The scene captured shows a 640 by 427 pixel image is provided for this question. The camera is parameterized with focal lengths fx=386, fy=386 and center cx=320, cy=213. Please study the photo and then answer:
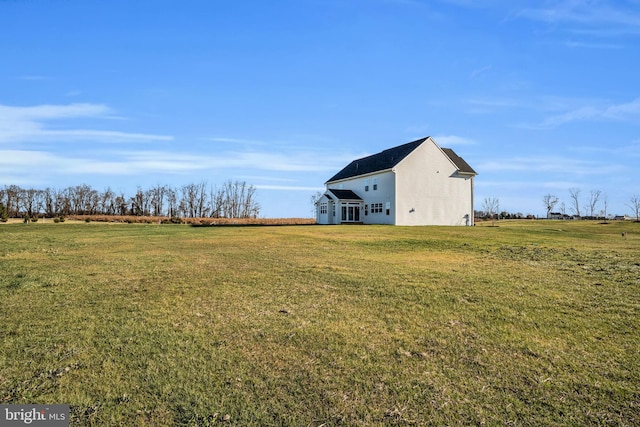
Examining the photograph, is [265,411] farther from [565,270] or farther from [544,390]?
[565,270]

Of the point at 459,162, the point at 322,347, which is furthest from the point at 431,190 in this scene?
the point at 322,347

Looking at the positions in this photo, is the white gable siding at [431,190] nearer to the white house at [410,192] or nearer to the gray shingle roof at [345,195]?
the white house at [410,192]

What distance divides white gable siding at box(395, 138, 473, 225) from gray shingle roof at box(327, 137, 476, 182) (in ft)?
2.81

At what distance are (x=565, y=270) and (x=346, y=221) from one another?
3115cm

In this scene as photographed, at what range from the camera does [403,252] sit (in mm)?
14633

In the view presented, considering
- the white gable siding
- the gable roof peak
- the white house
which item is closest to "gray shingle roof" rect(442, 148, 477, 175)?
the white house

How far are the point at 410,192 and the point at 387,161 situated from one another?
4.41 m

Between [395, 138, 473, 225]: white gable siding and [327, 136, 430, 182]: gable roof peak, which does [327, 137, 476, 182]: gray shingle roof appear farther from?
[395, 138, 473, 225]: white gable siding

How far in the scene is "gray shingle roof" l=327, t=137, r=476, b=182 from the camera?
3881 centimetres

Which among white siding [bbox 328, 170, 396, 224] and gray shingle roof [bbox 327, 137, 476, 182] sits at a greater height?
gray shingle roof [bbox 327, 137, 476, 182]

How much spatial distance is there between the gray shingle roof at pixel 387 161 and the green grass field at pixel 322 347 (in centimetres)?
3002

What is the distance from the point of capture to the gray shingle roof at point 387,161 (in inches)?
1528

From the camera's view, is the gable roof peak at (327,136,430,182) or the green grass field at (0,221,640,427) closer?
the green grass field at (0,221,640,427)

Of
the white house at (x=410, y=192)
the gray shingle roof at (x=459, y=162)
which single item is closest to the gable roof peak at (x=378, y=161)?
the white house at (x=410, y=192)
